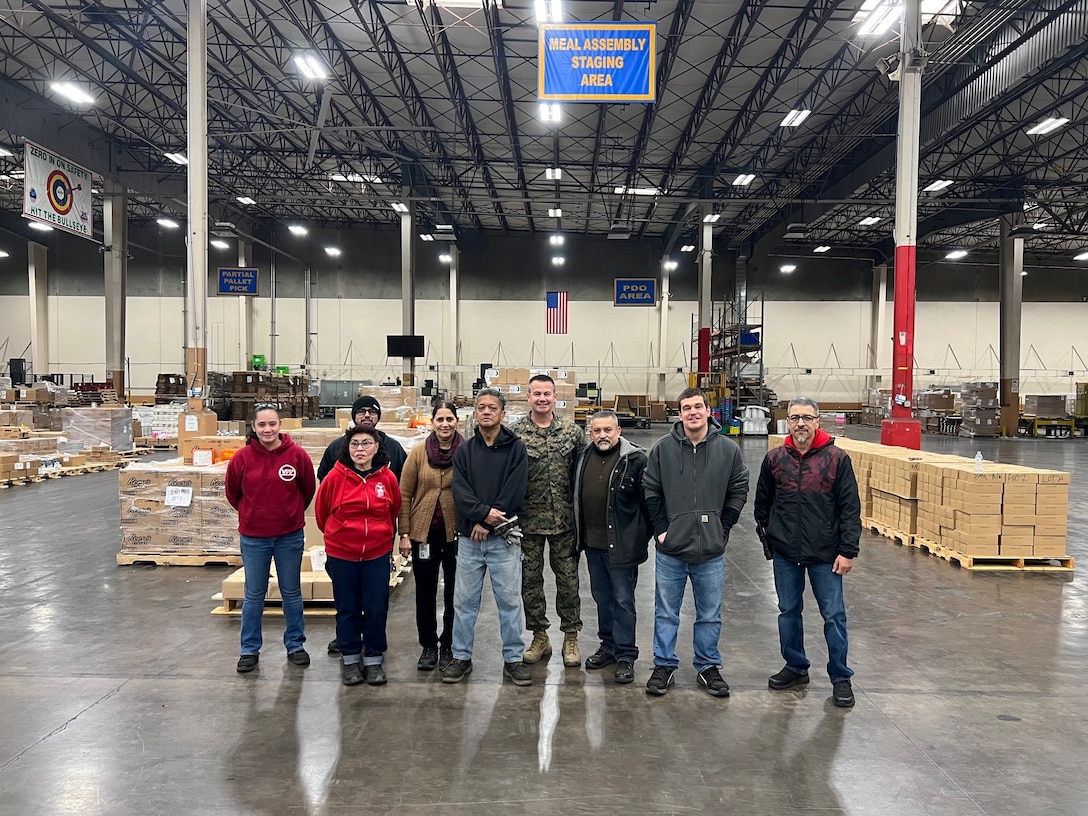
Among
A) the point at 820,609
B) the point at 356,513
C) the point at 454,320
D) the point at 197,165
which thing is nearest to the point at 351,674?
the point at 356,513

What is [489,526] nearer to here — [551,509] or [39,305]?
[551,509]

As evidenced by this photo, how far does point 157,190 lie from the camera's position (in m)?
25.5

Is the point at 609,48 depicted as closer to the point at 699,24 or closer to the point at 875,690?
the point at 699,24

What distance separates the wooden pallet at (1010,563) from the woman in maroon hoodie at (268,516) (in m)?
6.76

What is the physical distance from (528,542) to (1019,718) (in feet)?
9.85

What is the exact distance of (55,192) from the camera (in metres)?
16.0

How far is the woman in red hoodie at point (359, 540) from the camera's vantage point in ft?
13.4

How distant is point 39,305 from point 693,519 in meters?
36.8

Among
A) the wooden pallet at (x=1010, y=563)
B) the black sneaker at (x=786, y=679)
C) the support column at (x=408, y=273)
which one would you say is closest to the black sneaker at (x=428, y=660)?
the black sneaker at (x=786, y=679)

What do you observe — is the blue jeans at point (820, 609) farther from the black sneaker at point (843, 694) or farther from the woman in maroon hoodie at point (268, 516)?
the woman in maroon hoodie at point (268, 516)

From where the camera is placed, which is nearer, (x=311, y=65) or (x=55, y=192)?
(x=311, y=65)

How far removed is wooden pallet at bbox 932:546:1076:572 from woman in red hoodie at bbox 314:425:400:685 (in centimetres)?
635

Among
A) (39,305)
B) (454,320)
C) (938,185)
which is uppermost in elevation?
(938,185)

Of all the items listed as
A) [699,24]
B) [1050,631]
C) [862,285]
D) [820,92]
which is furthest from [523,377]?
[862,285]
